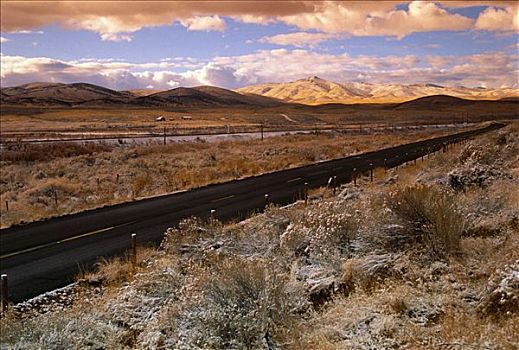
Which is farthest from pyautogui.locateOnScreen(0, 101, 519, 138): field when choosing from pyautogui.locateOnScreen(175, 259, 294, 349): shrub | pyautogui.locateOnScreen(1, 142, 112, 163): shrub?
pyautogui.locateOnScreen(175, 259, 294, 349): shrub

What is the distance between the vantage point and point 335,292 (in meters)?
7.11

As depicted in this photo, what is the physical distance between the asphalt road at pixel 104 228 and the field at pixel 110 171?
2.03 meters

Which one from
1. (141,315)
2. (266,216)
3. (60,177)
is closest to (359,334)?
(141,315)

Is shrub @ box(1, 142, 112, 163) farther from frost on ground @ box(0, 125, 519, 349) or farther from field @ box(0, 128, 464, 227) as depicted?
frost on ground @ box(0, 125, 519, 349)

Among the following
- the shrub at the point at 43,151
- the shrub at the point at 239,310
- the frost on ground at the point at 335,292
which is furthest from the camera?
the shrub at the point at 43,151

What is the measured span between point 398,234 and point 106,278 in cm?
636

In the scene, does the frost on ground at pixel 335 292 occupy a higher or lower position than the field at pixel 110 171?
higher

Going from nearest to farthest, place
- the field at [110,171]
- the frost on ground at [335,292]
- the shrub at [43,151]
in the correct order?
the frost on ground at [335,292] → the field at [110,171] → the shrub at [43,151]

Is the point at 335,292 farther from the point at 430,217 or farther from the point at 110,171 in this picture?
the point at 110,171

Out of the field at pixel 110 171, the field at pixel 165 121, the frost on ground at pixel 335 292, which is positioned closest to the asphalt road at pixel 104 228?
the frost on ground at pixel 335 292

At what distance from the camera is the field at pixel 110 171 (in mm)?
22078

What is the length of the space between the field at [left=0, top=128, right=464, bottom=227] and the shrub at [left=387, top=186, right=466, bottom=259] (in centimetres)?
1459

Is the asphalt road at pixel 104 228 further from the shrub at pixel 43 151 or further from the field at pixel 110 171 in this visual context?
the shrub at pixel 43 151

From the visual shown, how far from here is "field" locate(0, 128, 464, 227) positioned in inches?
869
